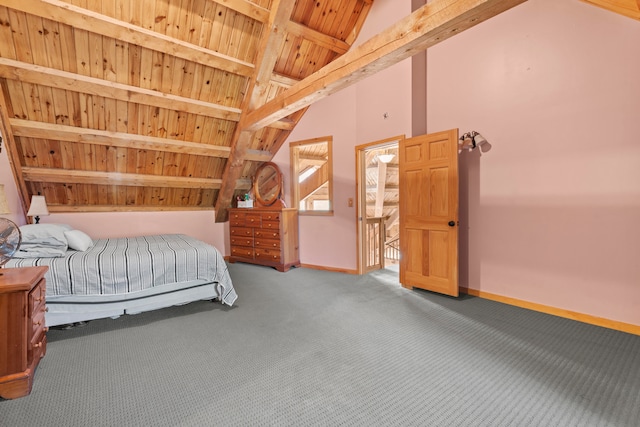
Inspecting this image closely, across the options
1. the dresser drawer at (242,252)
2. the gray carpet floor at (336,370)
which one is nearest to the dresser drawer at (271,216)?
the dresser drawer at (242,252)

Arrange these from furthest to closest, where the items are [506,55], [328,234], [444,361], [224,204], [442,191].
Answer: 1. [224,204]
2. [328,234]
3. [442,191]
4. [506,55]
5. [444,361]

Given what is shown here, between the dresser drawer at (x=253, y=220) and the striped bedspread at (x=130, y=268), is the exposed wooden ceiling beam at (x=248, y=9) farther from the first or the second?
the dresser drawer at (x=253, y=220)

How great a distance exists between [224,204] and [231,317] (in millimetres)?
2931

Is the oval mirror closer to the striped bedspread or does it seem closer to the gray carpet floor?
the striped bedspread

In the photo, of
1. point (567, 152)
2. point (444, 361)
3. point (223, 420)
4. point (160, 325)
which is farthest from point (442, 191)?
point (160, 325)

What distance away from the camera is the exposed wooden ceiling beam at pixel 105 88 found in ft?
9.54

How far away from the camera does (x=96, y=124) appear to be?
368 centimetres

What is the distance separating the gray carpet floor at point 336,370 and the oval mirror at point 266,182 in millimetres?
2563

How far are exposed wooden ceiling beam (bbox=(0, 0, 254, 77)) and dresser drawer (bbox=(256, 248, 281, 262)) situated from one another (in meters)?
2.66

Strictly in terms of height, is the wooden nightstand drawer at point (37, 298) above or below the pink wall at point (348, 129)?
below

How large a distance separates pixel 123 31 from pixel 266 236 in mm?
3131

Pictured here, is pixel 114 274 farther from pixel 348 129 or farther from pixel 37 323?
pixel 348 129

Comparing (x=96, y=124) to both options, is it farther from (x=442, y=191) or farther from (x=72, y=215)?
(x=442, y=191)

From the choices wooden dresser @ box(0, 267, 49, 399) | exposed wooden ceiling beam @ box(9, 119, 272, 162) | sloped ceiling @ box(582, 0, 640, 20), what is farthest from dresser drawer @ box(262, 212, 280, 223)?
sloped ceiling @ box(582, 0, 640, 20)
